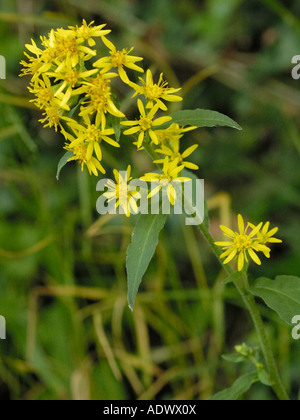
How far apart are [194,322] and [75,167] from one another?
4.06 ft

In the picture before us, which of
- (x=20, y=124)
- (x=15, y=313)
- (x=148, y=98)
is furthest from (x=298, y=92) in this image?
(x=15, y=313)

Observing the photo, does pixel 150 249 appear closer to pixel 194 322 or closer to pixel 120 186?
pixel 120 186

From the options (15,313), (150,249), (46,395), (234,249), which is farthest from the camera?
(15,313)

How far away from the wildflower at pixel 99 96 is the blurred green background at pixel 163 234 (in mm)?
1143

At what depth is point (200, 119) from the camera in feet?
4.52

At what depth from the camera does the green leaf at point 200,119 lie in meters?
1.34

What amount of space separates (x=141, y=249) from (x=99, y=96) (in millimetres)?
420

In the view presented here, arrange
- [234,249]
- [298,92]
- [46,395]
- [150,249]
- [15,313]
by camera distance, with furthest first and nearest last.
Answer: [298,92]
[15,313]
[46,395]
[234,249]
[150,249]

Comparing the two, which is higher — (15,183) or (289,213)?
(15,183)

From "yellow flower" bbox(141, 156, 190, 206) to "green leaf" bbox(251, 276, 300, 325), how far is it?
0.37 meters

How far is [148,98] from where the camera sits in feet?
4.89
